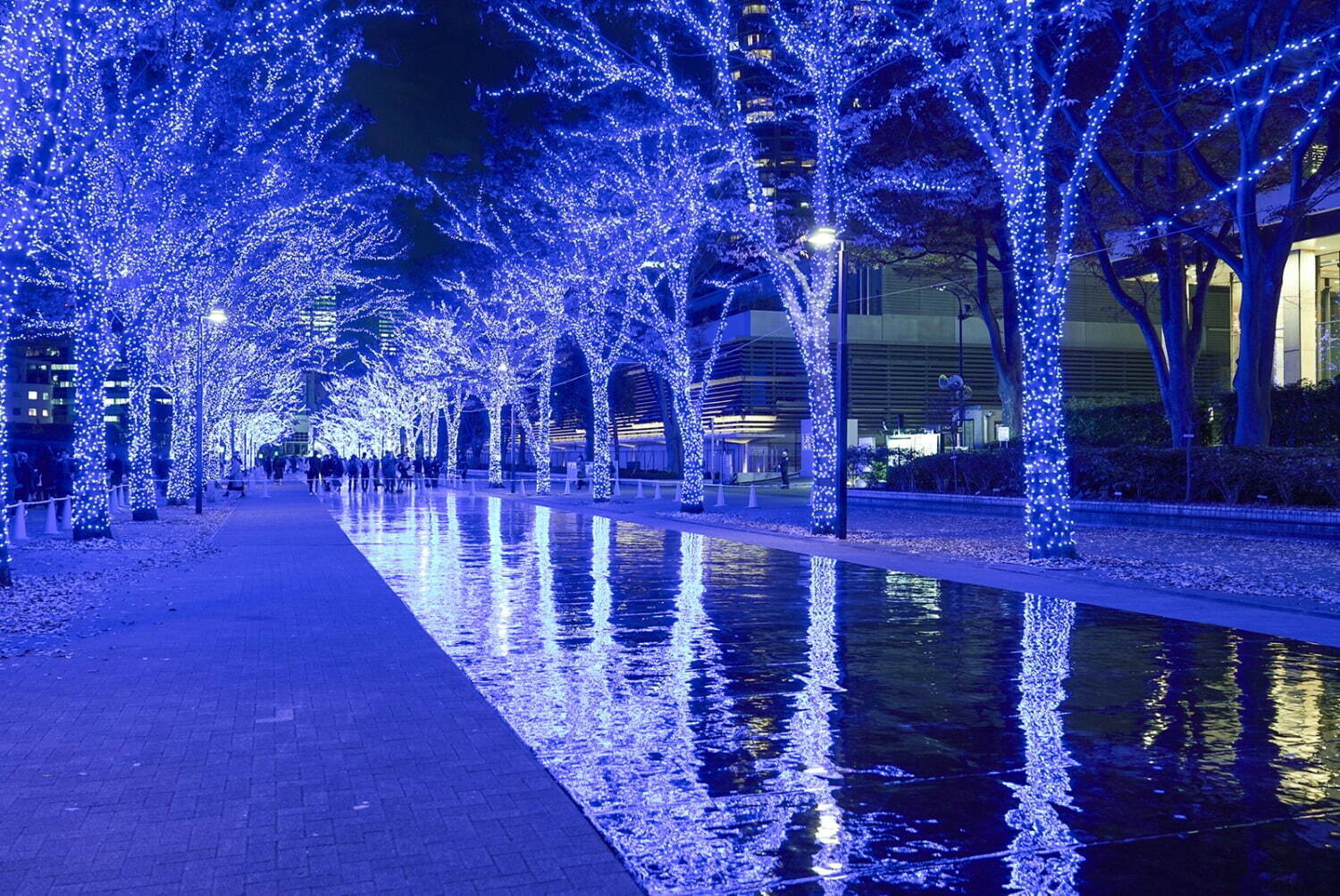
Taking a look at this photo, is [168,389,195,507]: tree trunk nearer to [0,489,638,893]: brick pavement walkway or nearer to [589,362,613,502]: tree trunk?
[589,362,613,502]: tree trunk

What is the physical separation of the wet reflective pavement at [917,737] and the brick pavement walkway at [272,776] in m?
0.36

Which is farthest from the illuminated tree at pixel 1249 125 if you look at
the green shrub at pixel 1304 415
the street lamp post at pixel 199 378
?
the street lamp post at pixel 199 378

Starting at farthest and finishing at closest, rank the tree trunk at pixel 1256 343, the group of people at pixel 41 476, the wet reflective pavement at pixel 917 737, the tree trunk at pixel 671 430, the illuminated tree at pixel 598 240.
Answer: the tree trunk at pixel 671 430 < the group of people at pixel 41 476 < the illuminated tree at pixel 598 240 < the tree trunk at pixel 1256 343 < the wet reflective pavement at pixel 917 737

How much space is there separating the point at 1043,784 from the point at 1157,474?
21.5 meters

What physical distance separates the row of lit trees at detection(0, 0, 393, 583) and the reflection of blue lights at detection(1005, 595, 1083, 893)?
1158cm

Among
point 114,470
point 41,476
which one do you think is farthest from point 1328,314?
point 41,476

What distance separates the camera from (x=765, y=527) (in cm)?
2475

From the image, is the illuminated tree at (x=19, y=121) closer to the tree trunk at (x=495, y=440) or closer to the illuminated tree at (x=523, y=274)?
the illuminated tree at (x=523, y=274)

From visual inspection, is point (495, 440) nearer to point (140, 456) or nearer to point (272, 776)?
point (140, 456)

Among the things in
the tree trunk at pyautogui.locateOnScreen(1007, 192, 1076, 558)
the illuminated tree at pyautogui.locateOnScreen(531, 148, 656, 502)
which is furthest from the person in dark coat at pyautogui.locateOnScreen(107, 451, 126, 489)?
the tree trunk at pyautogui.locateOnScreen(1007, 192, 1076, 558)

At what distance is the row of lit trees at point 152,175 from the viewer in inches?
611

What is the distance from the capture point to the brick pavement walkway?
14.5 feet

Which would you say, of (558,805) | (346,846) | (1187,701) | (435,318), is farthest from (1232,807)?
(435,318)

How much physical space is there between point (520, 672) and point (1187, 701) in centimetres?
466
